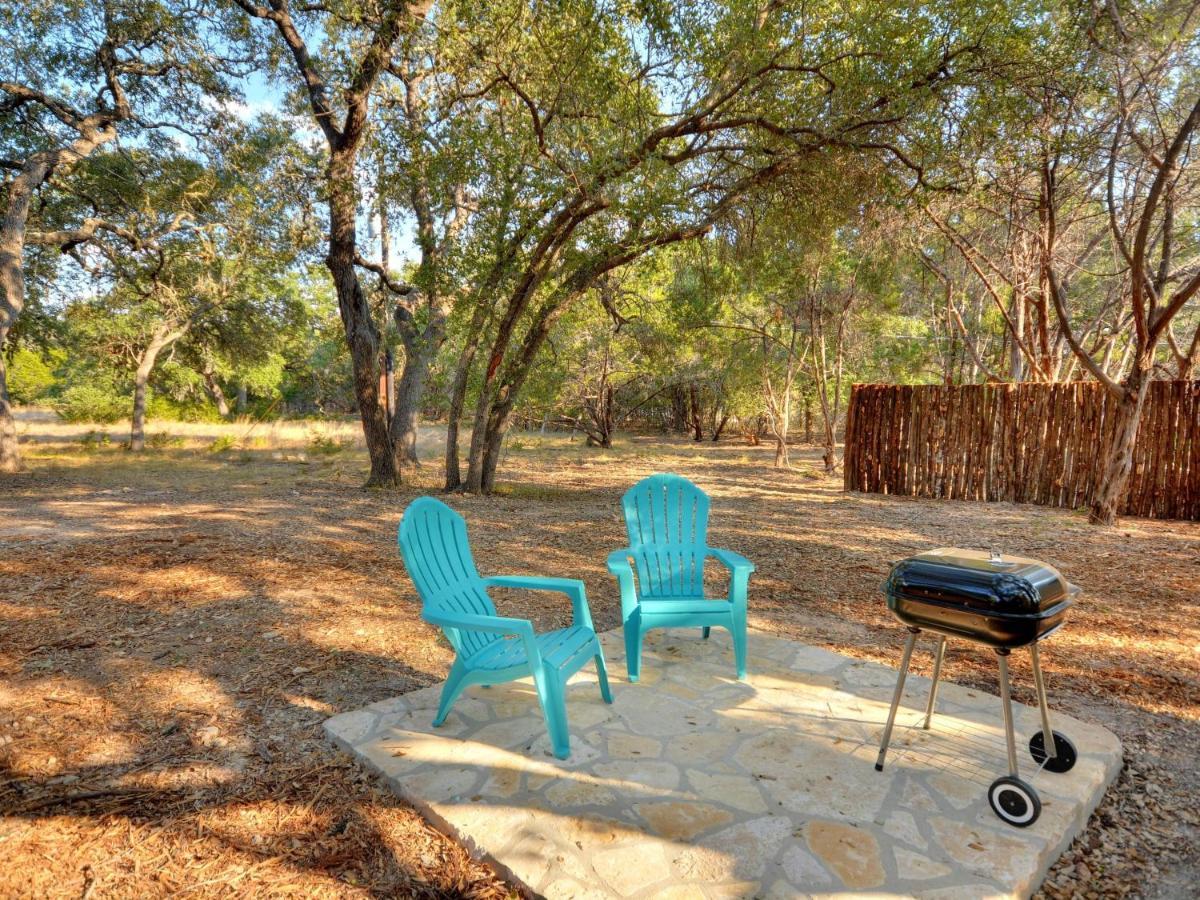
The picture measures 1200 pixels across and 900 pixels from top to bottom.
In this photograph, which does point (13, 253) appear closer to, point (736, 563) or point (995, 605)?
point (736, 563)

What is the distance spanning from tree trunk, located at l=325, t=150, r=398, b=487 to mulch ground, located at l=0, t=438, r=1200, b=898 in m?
1.09

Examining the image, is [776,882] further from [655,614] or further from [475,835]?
→ [655,614]

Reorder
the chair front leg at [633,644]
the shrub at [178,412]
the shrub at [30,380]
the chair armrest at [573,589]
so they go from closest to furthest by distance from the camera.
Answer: the chair armrest at [573,589]
the chair front leg at [633,644]
the shrub at [178,412]
the shrub at [30,380]

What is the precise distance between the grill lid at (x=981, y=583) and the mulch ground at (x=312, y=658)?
803mm

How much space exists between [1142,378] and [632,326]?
743 centimetres

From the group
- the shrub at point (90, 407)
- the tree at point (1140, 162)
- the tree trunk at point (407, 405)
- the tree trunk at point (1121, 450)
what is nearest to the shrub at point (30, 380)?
the shrub at point (90, 407)

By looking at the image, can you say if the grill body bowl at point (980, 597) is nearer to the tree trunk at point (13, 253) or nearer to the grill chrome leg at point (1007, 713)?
the grill chrome leg at point (1007, 713)

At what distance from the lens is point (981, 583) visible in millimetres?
1972

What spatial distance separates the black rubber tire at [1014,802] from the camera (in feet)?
6.44

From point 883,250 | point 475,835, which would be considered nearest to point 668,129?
point 883,250

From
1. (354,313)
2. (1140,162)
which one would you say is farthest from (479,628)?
(1140,162)

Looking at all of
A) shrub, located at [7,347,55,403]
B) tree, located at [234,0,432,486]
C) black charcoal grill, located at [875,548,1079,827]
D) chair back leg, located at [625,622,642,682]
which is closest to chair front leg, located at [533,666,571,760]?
chair back leg, located at [625,622,642,682]

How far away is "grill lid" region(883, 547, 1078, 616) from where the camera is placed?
1915mm

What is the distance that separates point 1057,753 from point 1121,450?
5992 millimetres
